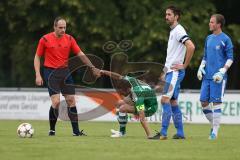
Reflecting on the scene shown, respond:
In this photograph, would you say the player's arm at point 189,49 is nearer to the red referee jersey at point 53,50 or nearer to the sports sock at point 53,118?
the red referee jersey at point 53,50

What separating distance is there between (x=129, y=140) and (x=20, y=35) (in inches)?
703

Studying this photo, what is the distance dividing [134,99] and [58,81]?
1643 mm

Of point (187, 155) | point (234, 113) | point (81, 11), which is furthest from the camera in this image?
point (81, 11)

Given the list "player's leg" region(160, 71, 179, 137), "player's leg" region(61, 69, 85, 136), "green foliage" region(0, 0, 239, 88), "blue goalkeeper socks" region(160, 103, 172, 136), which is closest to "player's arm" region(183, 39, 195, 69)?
"player's leg" region(160, 71, 179, 137)

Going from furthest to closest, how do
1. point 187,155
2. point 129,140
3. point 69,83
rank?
point 69,83 → point 129,140 → point 187,155

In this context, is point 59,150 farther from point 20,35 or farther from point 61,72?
point 20,35

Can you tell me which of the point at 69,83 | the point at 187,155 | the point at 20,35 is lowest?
the point at 187,155

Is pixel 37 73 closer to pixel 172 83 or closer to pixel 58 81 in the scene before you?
pixel 58 81

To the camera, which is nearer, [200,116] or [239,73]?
[200,116]

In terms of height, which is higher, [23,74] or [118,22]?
[118,22]

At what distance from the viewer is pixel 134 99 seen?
1293 cm

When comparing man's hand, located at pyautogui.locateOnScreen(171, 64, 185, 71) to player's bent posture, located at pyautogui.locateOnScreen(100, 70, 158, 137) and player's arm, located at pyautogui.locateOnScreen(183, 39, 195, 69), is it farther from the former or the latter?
player's bent posture, located at pyautogui.locateOnScreen(100, 70, 158, 137)

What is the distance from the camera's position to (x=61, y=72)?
13.7 m

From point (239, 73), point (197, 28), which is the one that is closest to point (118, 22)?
point (197, 28)
